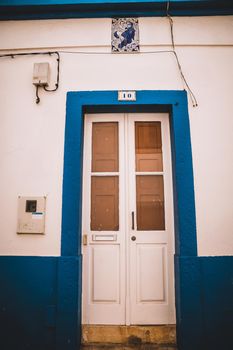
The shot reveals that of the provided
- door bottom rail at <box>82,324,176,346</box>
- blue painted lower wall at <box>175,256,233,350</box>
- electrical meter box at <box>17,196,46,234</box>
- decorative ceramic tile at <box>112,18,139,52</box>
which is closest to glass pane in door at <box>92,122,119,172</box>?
electrical meter box at <box>17,196,46,234</box>

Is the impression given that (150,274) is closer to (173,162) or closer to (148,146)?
(173,162)

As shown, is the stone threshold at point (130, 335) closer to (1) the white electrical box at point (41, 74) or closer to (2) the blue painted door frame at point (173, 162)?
(2) the blue painted door frame at point (173, 162)

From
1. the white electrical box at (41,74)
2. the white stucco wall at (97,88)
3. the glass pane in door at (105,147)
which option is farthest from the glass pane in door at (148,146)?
the white electrical box at (41,74)

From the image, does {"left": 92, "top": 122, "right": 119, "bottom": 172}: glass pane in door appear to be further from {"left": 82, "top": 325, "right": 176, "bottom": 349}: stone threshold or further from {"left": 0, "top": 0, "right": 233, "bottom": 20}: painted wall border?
{"left": 82, "top": 325, "right": 176, "bottom": 349}: stone threshold

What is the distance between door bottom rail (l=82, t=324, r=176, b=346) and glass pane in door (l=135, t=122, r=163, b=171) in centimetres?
194

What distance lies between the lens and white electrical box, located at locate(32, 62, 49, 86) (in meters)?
3.26

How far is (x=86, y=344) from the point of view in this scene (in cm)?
297

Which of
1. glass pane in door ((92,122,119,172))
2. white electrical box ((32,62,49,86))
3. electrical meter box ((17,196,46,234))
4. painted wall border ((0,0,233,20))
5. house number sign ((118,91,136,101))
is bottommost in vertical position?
electrical meter box ((17,196,46,234))

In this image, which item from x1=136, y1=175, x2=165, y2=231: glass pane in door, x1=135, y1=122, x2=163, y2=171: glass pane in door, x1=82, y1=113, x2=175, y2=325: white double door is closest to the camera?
x1=82, y1=113, x2=175, y2=325: white double door

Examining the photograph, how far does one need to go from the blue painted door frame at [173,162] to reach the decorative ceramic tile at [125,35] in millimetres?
656

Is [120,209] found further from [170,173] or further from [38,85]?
[38,85]

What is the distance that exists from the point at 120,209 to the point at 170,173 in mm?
806

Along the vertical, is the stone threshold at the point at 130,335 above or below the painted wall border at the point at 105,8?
below

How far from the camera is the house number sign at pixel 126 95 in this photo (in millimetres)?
3256
